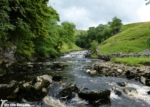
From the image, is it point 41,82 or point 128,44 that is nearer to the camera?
point 41,82

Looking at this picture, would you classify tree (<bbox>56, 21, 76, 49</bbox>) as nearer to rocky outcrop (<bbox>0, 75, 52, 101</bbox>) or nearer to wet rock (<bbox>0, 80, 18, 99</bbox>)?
wet rock (<bbox>0, 80, 18, 99</bbox>)

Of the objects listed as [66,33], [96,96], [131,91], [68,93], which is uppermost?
[66,33]

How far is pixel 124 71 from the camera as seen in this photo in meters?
23.9

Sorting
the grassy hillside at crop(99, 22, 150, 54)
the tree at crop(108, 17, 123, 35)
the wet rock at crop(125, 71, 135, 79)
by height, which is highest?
the tree at crop(108, 17, 123, 35)

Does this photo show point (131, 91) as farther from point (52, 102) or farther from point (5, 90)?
point (5, 90)

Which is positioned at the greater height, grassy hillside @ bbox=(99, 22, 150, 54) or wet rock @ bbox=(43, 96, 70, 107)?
grassy hillside @ bbox=(99, 22, 150, 54)

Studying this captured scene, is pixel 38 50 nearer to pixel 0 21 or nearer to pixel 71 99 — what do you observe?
pixel 0 21

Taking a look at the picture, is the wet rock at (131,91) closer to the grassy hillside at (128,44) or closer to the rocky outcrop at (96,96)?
the rocky outcrop at (96,96)

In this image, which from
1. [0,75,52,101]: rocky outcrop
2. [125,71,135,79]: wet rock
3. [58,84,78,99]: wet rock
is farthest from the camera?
[125,71,135,79]: wet rock

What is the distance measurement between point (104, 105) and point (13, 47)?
724 inches

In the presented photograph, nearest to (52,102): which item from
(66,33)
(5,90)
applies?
(5,90)

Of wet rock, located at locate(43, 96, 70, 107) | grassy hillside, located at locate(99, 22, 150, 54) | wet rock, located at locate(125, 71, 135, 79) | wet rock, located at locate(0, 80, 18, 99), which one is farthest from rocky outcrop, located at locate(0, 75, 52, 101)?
grassy hillside, located at locate(99, 22, 150, 54)

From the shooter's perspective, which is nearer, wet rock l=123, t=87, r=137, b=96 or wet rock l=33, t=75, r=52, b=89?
wet rock l=33, t=75, r=52, b=89

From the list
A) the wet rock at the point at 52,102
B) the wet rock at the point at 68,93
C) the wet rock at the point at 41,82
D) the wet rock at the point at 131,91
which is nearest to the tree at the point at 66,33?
the wet rock at the point at 41,82
